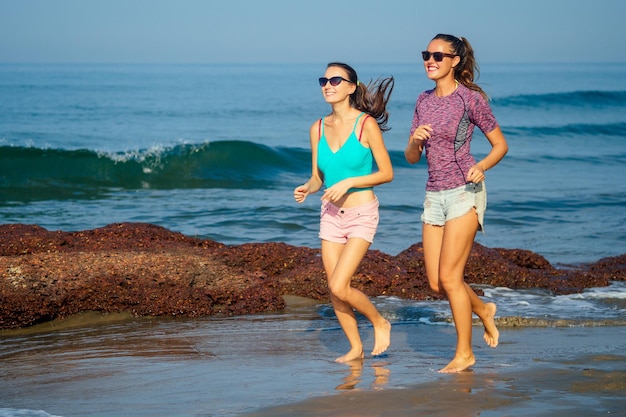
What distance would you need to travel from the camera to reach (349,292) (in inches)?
227

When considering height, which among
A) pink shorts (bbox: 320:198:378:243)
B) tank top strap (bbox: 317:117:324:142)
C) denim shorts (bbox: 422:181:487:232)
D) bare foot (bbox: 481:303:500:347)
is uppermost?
tank top strap (bbox: 317:117:324:142)

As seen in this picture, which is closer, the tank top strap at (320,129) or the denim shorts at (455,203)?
the denim shorts at (455,203)

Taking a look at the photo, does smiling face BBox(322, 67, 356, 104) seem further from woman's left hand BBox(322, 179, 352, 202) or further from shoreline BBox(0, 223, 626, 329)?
shoreline BBox(0, 223, 626, 329)

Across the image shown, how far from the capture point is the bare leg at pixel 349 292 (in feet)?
18.6

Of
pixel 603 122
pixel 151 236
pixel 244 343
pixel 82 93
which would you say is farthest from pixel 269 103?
pixel 244 343

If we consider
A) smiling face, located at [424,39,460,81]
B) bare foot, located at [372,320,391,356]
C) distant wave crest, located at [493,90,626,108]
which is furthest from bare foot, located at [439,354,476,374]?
distant wave crest, located at [493,90,626,108]

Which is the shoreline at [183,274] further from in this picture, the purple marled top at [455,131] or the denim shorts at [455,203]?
the purple marled top at [455,131]

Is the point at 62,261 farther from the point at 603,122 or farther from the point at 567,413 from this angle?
the point at 603,122

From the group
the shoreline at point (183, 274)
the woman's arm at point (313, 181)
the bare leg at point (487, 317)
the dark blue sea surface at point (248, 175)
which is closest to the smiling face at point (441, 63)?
the woman's arm at point (313, 181)

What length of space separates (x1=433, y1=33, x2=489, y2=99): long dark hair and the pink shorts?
39.3 inches

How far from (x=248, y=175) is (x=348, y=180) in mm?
17981

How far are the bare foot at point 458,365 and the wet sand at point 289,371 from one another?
66mm

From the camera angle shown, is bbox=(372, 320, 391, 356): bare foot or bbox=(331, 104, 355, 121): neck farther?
bbox=(372, 320, 391, 356): bare foot

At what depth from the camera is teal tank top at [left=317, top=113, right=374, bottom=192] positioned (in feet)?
18.7
